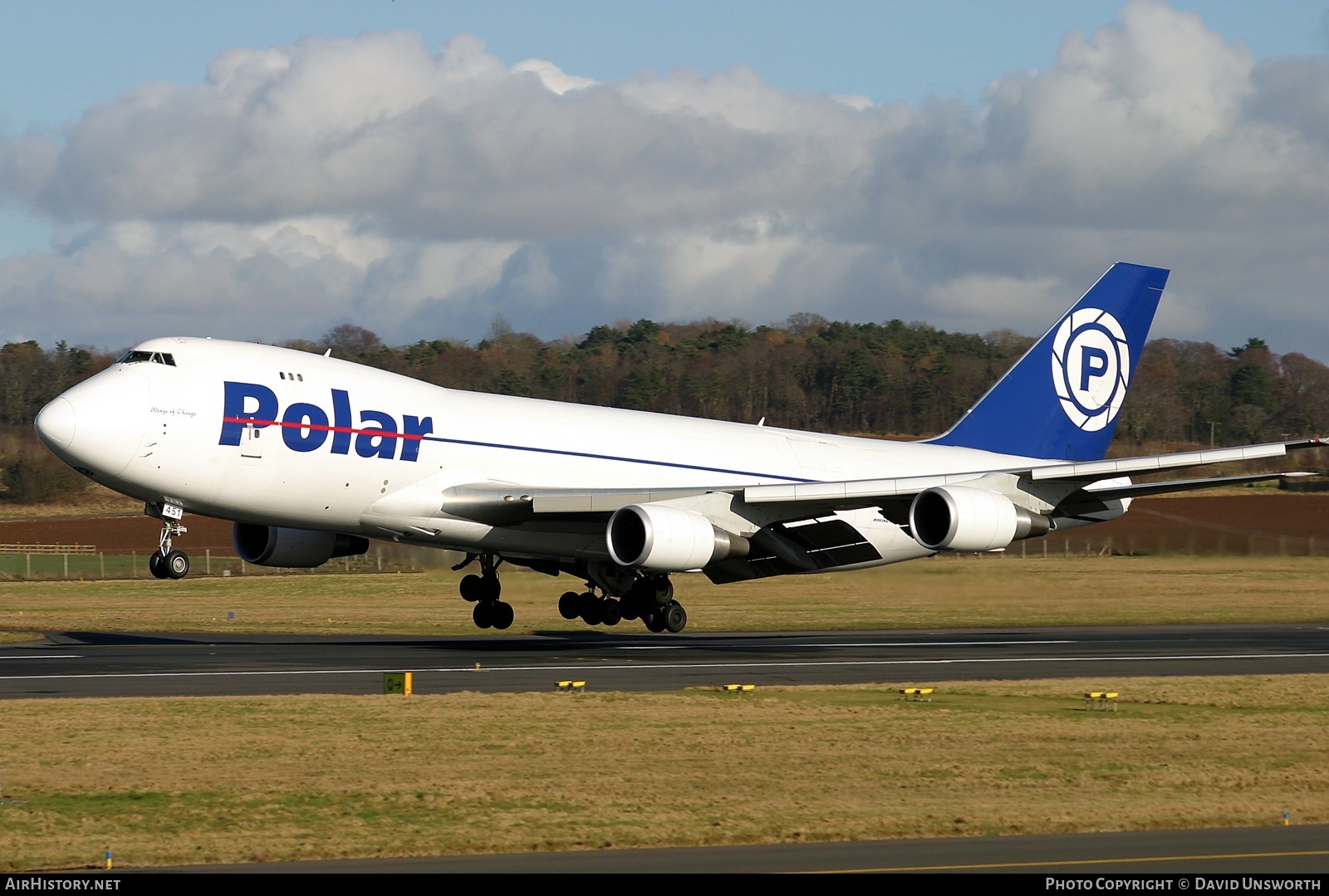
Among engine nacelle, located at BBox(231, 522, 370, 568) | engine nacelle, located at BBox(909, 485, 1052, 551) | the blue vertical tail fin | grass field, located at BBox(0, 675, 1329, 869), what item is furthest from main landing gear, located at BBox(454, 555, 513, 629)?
the blue vertical tail fin

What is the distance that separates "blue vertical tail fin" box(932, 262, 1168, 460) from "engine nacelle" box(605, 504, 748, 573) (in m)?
12.7

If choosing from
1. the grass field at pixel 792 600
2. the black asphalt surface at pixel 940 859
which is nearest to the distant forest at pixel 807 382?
the grass field at pixel 792 600

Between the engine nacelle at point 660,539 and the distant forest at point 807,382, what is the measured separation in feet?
264

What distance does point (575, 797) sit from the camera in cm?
1523

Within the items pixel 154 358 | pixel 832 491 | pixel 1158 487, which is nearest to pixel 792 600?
pixel 1158 487

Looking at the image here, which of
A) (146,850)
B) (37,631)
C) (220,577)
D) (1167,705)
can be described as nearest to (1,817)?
(146,850)

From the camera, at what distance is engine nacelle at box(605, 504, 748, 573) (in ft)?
102

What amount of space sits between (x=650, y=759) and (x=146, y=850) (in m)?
6.77

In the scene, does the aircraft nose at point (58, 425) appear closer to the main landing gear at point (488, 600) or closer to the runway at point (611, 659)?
the runway at point (611, 659)

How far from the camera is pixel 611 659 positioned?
31.0 metres

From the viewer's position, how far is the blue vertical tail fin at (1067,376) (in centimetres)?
4128

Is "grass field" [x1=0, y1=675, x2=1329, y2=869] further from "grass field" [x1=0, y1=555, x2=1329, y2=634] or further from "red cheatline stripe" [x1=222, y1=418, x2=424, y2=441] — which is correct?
"grass field" [x1=0, y1=555, x2=1329, y2=634]

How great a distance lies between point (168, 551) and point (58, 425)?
9.94 feet

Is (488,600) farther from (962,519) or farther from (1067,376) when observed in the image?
(1067,376)
